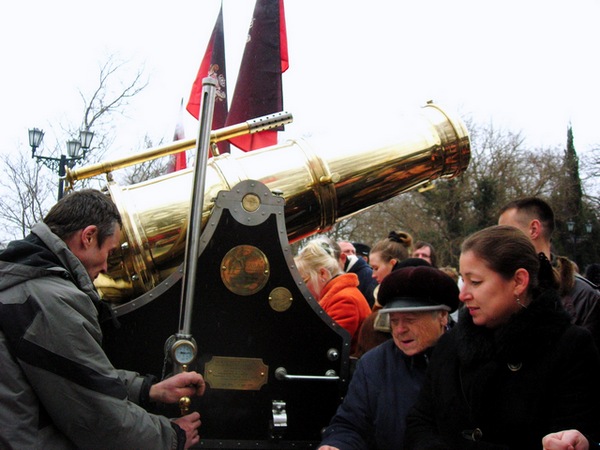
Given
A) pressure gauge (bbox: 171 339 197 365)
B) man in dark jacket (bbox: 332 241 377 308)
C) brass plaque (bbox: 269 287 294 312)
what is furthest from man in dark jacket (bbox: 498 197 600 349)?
pressure gauge (bbox: 171 339 197 365)

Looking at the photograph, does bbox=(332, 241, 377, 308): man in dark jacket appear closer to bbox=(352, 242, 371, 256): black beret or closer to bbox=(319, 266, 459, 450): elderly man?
bbox=(352, 242, 371, 256): black beret

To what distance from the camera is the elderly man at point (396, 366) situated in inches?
123

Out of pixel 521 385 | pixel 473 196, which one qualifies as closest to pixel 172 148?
pixel 521 385

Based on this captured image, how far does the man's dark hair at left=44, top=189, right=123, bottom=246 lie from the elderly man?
1.35 meters

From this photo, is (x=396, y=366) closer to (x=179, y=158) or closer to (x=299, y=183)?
(x=299, y=183)

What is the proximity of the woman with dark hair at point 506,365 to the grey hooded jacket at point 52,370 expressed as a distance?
123 centimetres

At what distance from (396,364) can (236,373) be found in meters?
0.79

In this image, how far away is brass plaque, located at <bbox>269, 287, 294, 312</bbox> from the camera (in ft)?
10.9

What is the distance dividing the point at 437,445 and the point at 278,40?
500cm

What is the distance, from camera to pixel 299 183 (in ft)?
12.2

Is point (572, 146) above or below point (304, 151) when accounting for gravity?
below

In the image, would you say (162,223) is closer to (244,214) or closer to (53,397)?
(244,214)

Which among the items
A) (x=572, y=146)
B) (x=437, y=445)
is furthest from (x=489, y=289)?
(x=572, y=146)

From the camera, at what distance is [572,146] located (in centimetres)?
4000
